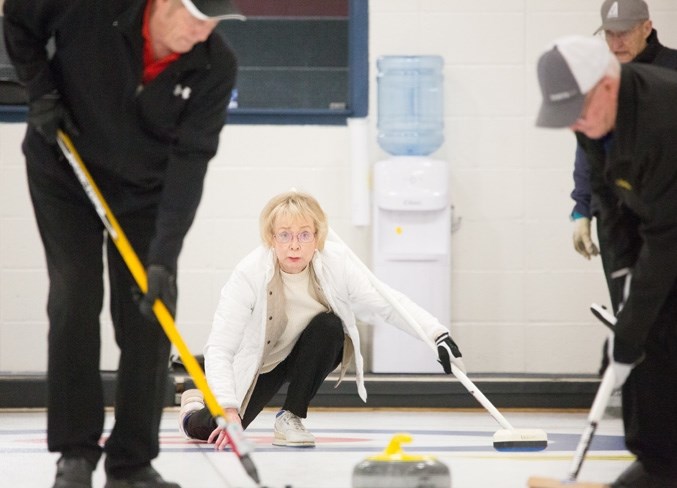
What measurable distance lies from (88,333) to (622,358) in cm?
128

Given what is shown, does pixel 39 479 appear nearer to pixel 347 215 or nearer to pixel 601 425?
pixel 601 425

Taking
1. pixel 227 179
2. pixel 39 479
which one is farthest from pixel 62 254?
pixel 227 179

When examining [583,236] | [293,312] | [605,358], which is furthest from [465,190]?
[293,312]

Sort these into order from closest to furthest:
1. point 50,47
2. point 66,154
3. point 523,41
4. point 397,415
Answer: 1. point 66,154
2. point 50,47
3. point 397,415
4. point 523,41

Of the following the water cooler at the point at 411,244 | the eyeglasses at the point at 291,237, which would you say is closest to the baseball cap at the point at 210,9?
the eyeglasses at the point at 291,237

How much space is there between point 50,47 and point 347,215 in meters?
3.32

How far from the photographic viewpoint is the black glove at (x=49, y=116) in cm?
292

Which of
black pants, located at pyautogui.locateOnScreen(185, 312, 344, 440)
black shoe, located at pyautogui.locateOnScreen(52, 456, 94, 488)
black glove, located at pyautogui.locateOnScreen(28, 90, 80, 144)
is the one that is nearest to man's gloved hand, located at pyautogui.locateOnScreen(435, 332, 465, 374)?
black pants, located at pyautogui.locateOnScreen(185, 312, 344, 440)

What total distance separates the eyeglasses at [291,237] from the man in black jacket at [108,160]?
1.17 m

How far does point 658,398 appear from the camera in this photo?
2.87 metres

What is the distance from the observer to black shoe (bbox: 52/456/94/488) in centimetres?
289

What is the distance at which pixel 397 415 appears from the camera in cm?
573

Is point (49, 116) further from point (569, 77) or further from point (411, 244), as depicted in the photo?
point (411, 244)

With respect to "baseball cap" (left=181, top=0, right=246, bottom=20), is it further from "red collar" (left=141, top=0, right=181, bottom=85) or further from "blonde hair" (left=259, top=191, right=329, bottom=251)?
"blonde hair" (left=259, top=191, right=329, bottom=251)
